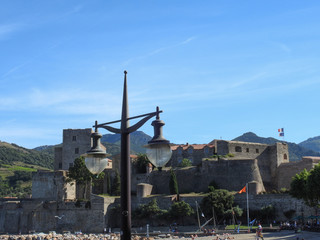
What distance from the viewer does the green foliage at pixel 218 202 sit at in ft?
168

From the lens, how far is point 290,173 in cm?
6119

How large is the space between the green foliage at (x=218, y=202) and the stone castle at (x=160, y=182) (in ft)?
6.12

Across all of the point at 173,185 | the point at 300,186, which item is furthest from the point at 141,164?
the point at 300,186

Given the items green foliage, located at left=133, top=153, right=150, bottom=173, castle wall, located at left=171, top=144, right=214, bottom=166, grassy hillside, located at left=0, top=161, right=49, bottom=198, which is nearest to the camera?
green foliage, located at left=133, top=153, right=150, bottom=173

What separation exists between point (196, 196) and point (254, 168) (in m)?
9.44

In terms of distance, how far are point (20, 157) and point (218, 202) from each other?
113 metres

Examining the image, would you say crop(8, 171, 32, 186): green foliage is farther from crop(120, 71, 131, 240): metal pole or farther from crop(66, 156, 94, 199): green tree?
crop(120, 71, 131, 240): metal pole

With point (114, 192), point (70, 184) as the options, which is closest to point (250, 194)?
point (114, 192)

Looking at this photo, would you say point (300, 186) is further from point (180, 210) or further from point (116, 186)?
point (116, 186)

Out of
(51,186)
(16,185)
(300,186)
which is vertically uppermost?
(16,185)

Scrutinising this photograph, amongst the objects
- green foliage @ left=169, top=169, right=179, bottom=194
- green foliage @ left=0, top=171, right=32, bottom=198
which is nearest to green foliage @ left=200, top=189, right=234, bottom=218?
green foliage @ left=169, top=169, right=179, bottom=194

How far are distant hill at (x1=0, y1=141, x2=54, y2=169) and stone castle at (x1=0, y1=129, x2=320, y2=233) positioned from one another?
82.2 m

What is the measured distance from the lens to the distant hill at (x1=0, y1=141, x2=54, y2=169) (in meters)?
146

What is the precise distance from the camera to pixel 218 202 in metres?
51.7
